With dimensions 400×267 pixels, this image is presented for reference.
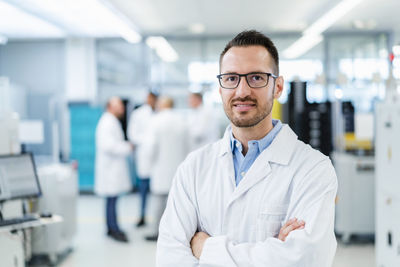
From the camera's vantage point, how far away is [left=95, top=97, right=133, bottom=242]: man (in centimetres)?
443

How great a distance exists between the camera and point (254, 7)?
6.00 m

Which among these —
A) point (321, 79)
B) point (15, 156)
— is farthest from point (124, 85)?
point (15, 156)

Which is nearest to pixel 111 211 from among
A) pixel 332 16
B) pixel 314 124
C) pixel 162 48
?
pixel 314 124

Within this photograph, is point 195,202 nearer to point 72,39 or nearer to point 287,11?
point 287,11

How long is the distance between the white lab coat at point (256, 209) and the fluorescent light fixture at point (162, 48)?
6.51 metres

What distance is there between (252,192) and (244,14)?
5423mm

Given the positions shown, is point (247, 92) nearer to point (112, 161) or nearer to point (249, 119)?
point (249, 119)

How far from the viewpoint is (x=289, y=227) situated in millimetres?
1326

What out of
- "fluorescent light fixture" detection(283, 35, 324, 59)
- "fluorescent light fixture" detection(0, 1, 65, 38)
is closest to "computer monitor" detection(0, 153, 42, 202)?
"fluorescent light fixture" detection(0, 1, 65, 38)

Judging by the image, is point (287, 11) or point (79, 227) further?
point (287, 11)

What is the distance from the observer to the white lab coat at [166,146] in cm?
455

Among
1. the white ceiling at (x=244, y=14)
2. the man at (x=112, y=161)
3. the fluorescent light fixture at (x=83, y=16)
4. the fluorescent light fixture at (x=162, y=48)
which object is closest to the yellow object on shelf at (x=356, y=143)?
the white ceiling at (x=244, y=14)

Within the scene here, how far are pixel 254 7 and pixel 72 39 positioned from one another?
3694 mm

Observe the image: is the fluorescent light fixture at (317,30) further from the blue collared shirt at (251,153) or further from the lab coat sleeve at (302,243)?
the lab coat sleeve at (302,243)
